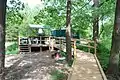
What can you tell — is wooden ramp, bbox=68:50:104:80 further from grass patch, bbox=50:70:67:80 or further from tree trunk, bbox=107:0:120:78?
tree trunk, bbox=107:0:120:78

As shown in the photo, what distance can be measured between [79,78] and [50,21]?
16.3m

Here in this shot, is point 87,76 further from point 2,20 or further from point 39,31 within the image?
point 39,31

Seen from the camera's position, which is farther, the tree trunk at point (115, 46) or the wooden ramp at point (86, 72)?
the tree trunk at point (115, 46)

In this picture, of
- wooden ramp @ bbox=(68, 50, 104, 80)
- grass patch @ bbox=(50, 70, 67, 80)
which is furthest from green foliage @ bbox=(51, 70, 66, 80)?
wooden ramp @ bbox=(68, 50, 104, 80)

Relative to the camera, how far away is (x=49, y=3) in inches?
680

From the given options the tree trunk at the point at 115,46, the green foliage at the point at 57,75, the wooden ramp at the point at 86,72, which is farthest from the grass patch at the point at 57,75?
the tree trunk at the point at 115,46

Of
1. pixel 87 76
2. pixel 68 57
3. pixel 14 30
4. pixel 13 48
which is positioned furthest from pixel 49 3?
pixel 14 30

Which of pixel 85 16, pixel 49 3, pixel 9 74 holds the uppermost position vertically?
pixel 49 3

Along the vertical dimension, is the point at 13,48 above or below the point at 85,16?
below

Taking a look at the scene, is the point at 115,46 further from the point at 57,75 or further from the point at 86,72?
the point at 57,75

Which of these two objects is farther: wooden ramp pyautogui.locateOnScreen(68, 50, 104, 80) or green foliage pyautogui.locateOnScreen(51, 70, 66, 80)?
green foliage pyautogui.locateOnScreen(51, 70, 66, 80)

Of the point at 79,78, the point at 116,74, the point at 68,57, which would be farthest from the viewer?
the point at 68,57

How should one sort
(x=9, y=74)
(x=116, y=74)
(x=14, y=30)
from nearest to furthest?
1. (x=116, y=74)
2. (x=9, y=74)
3. (x=14, y=30)

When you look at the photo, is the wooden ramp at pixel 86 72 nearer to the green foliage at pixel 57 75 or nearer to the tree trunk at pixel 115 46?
the green foliage at pixel 57 75
